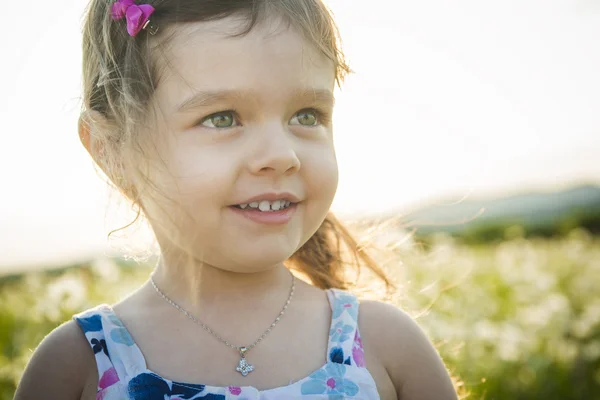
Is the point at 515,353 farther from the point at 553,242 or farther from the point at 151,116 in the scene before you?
the point at 553,242

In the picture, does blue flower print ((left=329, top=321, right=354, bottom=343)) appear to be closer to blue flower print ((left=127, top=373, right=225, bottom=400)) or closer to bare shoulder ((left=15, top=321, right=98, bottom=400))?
blue flower print ((left=127, top=373, right=225, bottom=400))

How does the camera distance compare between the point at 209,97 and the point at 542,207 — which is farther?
the point at 542,207

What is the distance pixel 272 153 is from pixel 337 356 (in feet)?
2.30

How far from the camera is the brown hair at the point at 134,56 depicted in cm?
183

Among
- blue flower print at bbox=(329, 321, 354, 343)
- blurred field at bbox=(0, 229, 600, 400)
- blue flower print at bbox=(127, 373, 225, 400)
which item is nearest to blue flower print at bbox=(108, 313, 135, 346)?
blue flower print at bbox=(127, 373, 225, 400)

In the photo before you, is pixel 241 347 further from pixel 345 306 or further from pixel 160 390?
pixel 345 306

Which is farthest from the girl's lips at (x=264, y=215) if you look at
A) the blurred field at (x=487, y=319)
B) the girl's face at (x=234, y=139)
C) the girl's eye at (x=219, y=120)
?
the blurred field at (x=487, y=319)

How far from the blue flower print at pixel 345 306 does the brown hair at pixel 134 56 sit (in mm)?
764

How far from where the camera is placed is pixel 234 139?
1800 mm

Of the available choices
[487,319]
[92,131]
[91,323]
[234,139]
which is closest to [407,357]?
[234,139]

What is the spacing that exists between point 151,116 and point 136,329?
27.1 inches

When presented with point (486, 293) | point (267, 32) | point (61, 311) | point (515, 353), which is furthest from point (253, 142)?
→ point (486, 293)

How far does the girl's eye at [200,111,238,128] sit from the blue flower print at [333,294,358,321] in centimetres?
76

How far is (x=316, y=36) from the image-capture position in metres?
1.93
